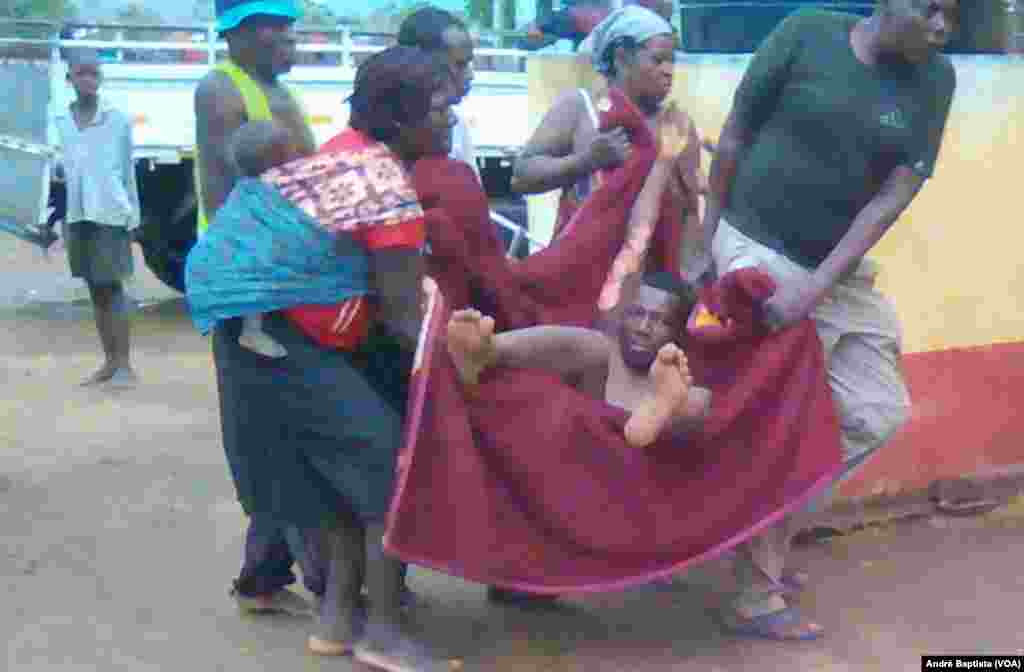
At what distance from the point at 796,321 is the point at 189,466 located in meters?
3.07

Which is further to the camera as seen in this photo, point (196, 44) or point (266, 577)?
point (196, 44)

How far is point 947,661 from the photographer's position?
14.5 feet

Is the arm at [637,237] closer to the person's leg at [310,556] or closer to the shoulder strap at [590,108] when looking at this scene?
the shoulder strap at [590,108]

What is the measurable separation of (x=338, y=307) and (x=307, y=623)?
112 cm

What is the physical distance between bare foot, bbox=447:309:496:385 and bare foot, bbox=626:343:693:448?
412mm

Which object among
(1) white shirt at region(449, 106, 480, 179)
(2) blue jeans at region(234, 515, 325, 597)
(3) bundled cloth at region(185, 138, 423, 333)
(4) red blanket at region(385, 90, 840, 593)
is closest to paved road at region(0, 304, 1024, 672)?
(2) blue jeans at region(234, 515, 325, 597)

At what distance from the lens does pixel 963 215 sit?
223 inches

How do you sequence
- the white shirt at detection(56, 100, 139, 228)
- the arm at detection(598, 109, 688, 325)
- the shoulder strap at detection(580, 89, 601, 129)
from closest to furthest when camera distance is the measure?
the arm at detection(598, 109, 688, 325) < the shoulder strap at detection(580, 89, 601, 129) < the white shirt at detection(56, 100, 139, 228)

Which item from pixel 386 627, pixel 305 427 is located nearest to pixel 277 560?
pixel 386 627

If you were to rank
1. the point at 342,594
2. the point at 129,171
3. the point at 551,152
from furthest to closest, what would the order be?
the point at 129,171 < the point at 551,152 < the point at 342,594

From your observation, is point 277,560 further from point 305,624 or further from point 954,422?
point 954,422

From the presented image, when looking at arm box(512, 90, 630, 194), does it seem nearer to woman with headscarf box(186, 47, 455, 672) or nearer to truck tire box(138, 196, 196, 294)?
woman with headscarf box(186, 47, 455, 672)

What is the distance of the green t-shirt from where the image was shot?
4.42 m

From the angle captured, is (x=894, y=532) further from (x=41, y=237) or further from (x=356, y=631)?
(x=41, y=237)
